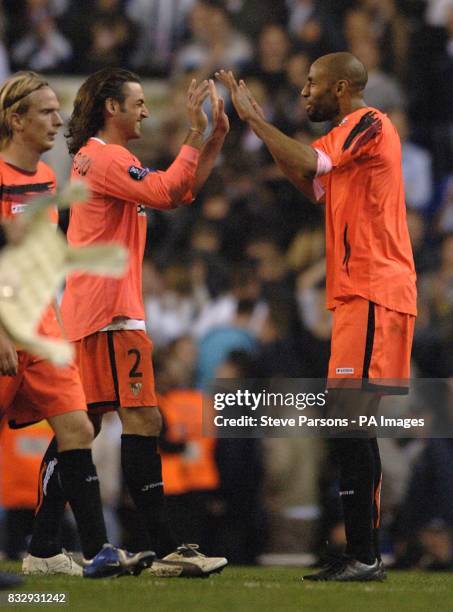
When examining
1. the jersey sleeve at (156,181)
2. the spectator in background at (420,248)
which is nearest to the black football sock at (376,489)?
the jersey sleeve at (156,181)

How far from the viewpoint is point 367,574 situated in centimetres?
593

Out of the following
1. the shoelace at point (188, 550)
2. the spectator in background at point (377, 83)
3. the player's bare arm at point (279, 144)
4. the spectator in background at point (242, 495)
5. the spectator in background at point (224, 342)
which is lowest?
the spectator in background at point (242, 495)

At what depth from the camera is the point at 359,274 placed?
19.8 ft

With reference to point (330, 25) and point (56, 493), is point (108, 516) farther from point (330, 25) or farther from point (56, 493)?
point (330, 25)

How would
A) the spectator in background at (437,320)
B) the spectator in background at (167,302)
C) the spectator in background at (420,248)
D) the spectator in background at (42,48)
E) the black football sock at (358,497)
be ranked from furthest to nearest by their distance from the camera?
the spectator in background at (42,48), the spectator in background at (420,248), the spectator in background at (167,302), the spectator in background at (437,320), the black football sock at (358,497)

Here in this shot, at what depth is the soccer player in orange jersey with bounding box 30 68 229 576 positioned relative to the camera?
6047 mm

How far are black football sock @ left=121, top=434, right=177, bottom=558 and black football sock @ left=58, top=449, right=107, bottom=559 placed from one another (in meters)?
0.61

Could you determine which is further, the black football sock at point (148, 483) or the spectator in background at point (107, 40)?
the spectator in background at point (107, 40)

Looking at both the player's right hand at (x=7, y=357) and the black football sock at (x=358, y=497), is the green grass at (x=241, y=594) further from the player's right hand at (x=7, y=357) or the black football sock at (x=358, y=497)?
the player's right hand at (x=7, y=357)

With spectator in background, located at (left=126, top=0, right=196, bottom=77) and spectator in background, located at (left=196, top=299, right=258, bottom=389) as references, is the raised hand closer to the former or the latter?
spectator in background, located at (left=196, top=299, right=258, bottom=389)

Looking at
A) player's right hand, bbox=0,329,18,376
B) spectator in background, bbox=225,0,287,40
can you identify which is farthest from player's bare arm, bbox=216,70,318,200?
spectator in background, bbox=225,0,287,40

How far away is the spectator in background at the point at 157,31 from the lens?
11.8 meters

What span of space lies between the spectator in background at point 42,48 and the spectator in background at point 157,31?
58 cm

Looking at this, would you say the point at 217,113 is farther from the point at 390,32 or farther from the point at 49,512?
the point at 390,32
